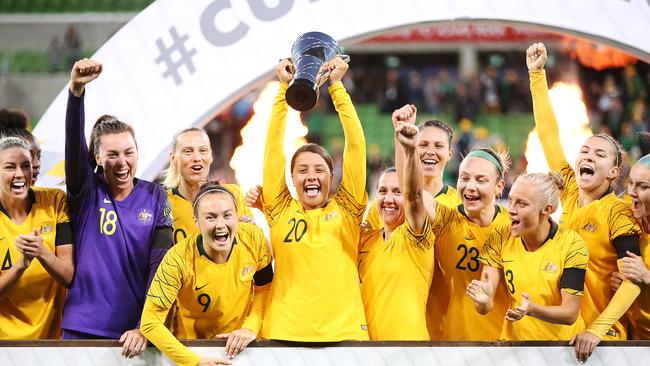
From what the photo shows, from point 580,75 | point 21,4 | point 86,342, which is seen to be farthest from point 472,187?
point 21,4

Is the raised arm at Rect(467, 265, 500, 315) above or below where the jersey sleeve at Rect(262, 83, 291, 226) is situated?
below

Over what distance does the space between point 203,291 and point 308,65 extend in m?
1.00

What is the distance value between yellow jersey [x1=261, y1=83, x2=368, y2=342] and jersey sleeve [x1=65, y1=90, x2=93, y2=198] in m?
0.74

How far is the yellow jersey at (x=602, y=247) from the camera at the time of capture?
13.6ft

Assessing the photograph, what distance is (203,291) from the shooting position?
157 inches

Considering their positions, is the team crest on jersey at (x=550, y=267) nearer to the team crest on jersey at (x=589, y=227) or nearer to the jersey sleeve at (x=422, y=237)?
the team crest on jersey at (x=589, y=227)

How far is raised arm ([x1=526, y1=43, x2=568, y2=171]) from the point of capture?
4371 millimetres

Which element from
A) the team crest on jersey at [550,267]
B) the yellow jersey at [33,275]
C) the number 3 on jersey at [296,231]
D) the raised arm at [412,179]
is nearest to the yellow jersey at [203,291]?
the number 3 on jersey at [296,231]

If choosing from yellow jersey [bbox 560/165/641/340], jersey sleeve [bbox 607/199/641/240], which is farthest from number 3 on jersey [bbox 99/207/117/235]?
jersey sleeve [bbox 607/199/641/240]

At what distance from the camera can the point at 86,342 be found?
3908 mm

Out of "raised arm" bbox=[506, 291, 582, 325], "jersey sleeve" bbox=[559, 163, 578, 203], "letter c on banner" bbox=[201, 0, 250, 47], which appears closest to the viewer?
"raised arm" bbox=[506, 291, 582, 325]

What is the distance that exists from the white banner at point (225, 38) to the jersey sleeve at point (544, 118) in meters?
0.40

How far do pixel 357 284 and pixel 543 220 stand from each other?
31.5 inches

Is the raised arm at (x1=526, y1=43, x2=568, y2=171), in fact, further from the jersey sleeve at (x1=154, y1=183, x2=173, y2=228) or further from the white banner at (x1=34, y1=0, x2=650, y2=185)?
the jersey sleeve at (x1=154, y1=183, x2=173, y2=228)
